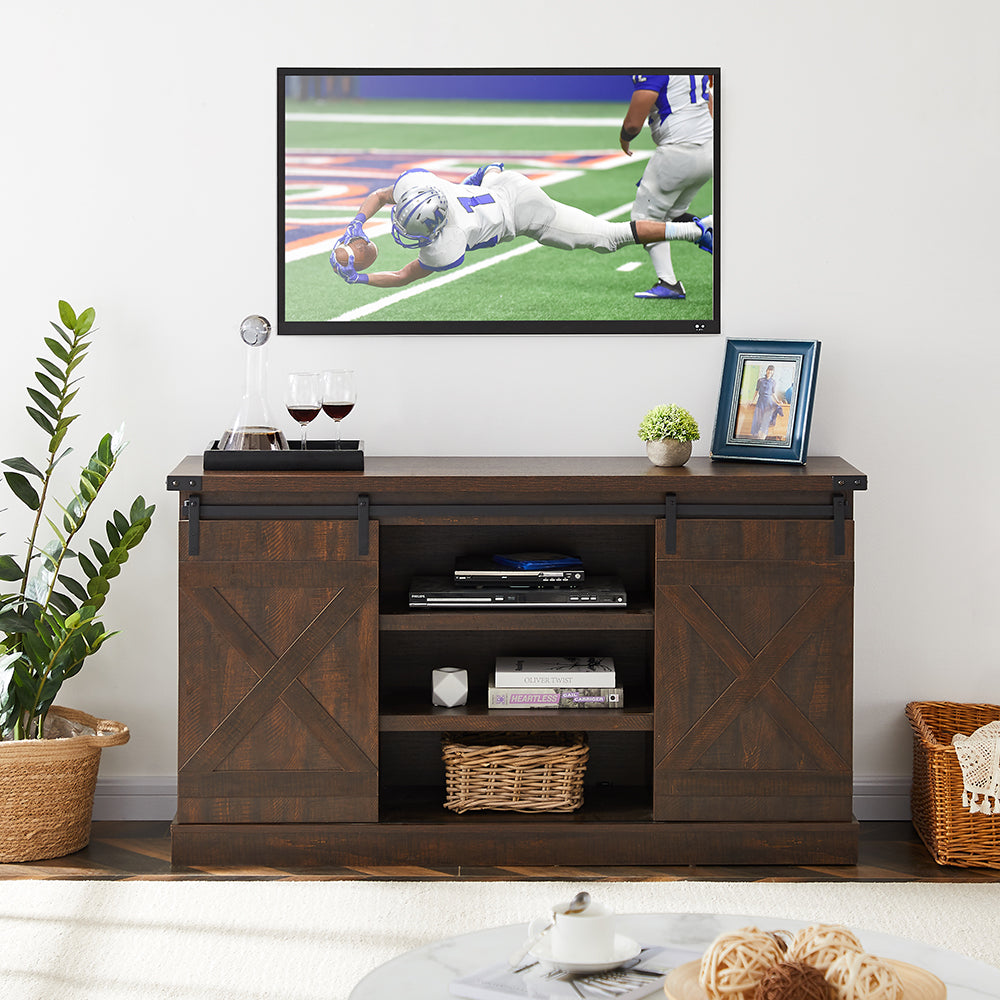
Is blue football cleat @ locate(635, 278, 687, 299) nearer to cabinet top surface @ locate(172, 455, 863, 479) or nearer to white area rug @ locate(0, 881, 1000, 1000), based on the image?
cabinet top surface @ locate(172, 455, 863, 479)

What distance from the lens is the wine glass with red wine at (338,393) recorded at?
3146mm

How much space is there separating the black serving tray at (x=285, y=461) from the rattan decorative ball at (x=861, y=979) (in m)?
1.91

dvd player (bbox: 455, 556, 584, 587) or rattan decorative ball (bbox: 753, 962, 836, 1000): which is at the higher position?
dvd player (bbox: 455, 556, 584, 587)

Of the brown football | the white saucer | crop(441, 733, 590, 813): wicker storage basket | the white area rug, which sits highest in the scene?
the brown football

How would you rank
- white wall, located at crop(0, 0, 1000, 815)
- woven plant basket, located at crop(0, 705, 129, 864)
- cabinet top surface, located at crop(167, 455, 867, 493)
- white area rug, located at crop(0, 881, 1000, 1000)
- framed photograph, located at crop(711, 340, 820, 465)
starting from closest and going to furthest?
white area rug, located at crop(0, 881, 1000, 1000) → cabinet top surface, located at crop(167, 455, 867, 493) → woven plant basket, located at crop(0, 705, 129, 864) → framed photograph, located at crop(711, 340, 820, 465) → white wall, located at crop(0, 0, 1000, 815)

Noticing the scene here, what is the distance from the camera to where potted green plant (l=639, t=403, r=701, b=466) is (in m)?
3.16

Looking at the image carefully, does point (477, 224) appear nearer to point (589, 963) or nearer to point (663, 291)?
point (663, 291)

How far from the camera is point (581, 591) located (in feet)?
10.3

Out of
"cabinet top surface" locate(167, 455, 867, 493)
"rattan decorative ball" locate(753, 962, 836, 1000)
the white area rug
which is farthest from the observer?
"cabinet top surface" locate(167, 455, 867, 493)

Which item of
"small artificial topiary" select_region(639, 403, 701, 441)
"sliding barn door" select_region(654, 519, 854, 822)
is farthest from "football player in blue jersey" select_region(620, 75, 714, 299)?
"sliding barn door" select_region(654, 519, 854, 822)

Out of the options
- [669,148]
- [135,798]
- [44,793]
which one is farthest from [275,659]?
[669,148]

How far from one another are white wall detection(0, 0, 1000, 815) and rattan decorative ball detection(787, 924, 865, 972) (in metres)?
2.05

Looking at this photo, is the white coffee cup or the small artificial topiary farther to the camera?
the small artificial topiary

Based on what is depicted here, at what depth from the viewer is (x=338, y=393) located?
3.15 meters
